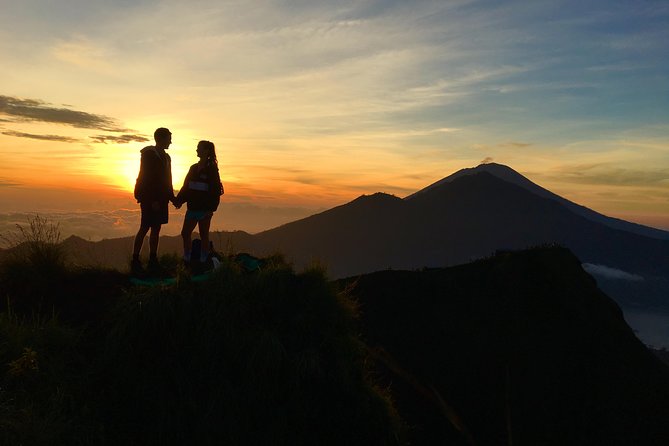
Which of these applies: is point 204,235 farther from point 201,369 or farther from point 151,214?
point 201,369

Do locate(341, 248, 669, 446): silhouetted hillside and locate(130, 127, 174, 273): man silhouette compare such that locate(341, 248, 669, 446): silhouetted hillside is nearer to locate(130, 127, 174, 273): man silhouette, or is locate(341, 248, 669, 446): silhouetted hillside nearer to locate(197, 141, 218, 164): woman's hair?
locate(197, 141, 218, 164): woman's hair

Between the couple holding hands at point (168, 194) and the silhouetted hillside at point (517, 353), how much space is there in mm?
4661

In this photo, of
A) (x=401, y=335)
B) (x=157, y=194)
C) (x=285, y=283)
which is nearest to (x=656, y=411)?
(x=401, y=335)

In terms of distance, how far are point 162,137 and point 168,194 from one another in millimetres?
959

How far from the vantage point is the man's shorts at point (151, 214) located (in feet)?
27.4

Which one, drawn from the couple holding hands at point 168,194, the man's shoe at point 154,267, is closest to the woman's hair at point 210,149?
the couple holding hands at point 168,194

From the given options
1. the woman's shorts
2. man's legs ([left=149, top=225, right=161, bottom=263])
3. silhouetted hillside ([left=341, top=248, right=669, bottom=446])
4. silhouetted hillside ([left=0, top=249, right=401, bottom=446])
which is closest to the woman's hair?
the woman's shorts

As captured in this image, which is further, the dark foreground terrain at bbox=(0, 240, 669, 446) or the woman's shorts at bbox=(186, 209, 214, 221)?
the woman's shorts at bbox=(186, 209, 214, 221)

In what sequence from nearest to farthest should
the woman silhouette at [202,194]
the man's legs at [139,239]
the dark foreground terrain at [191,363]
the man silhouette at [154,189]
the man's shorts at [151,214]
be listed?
1. the dark foreground terrain at [191,363]
2. the man silhouette at [154,189]
3. the man's shorts at [151,214]
4. the man's legs at [139,239]
5. the woman silhouette at [202,194]

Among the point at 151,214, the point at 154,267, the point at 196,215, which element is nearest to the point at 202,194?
the point at 196,215

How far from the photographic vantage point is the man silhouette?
823cm

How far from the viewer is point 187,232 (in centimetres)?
887

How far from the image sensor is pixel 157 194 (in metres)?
8.30

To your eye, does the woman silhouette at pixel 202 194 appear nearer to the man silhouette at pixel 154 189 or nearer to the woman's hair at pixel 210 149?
the woman's hair at pixel 210 149
